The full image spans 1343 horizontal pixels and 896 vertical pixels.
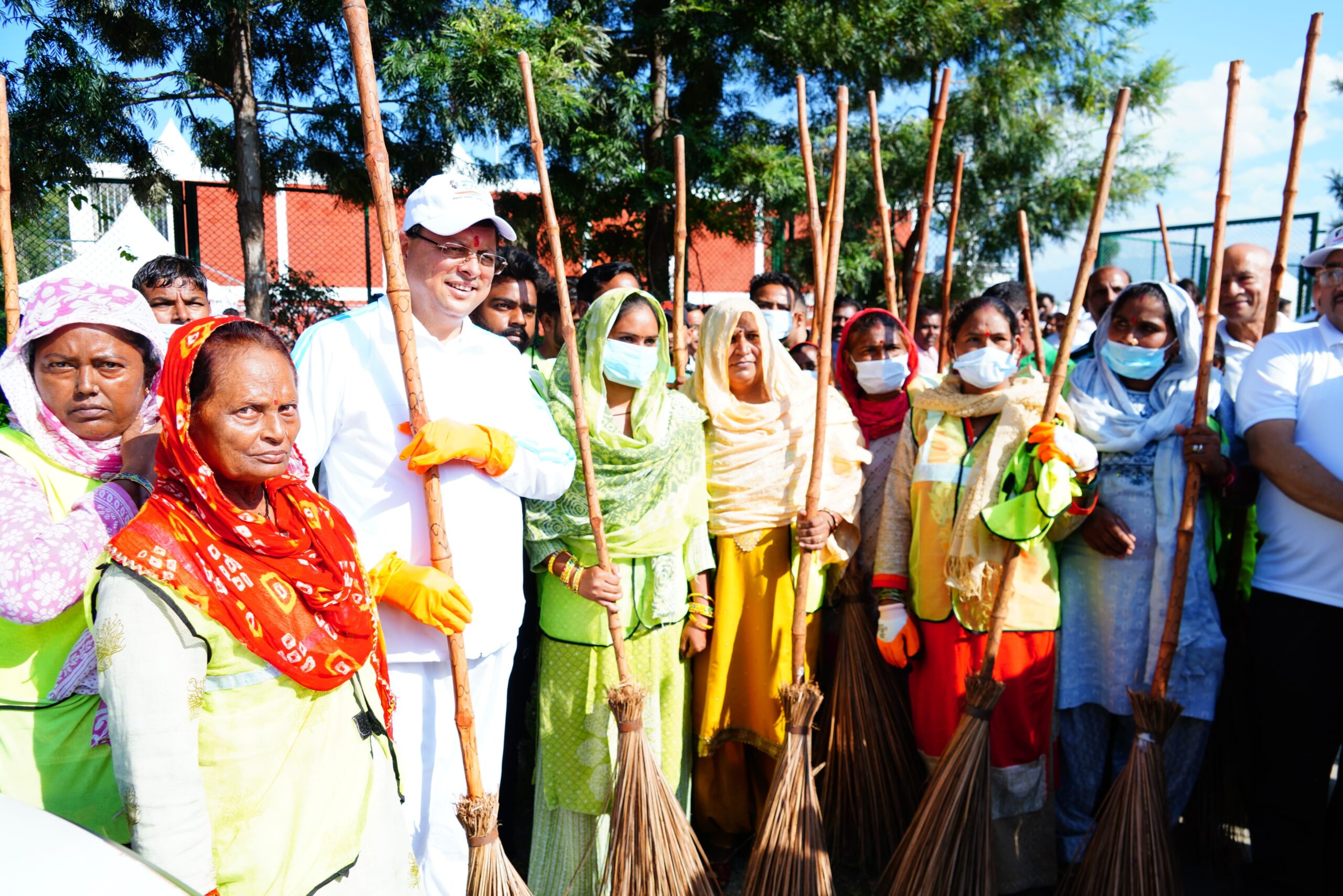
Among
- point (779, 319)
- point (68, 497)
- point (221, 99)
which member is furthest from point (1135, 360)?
point (221, 99)

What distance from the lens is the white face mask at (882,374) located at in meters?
3.40

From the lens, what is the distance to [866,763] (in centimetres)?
321

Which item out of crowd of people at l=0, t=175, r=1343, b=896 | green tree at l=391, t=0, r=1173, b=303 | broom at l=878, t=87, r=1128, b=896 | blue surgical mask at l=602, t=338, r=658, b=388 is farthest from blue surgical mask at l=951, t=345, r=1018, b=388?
green tree at l=391, t=0, r=1173, b=303

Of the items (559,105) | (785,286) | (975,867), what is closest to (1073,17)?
(559,105)

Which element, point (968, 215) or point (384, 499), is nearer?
point (384, 499)

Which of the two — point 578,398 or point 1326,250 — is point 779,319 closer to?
point 578,398

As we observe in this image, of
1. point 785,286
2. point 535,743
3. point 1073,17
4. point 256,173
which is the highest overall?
point 1073,17

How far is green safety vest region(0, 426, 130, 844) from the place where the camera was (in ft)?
6.01

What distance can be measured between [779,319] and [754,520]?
178 centimetres

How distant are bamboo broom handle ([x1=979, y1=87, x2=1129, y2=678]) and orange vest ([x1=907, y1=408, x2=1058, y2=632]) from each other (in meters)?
0.16

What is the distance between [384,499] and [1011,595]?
6.32ft

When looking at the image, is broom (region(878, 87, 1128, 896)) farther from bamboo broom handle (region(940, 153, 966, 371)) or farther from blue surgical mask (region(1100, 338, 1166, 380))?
bamboo broom handle (region(940, 153, 966, 371))

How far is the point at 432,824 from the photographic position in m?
2.40

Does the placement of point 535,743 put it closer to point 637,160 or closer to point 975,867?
point 975,867
